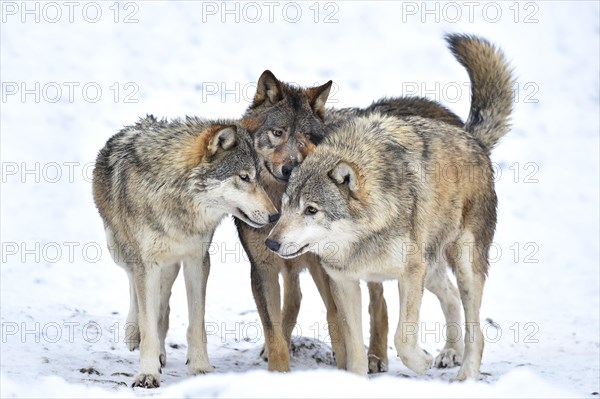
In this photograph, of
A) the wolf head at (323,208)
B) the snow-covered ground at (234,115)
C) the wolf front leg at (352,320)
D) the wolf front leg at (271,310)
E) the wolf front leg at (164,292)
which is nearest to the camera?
the wolf head at (323,208)

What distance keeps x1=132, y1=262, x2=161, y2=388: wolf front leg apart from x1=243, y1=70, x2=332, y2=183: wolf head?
3.80 ft

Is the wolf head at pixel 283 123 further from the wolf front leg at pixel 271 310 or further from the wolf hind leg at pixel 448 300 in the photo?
the wolf hind leg at pixel 448 300

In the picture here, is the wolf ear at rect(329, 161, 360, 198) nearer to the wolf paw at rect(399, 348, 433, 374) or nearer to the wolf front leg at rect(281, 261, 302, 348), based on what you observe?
the wolf paw at rect(399, 348, 433, 374)

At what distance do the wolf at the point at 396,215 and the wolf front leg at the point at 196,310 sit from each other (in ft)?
2.67

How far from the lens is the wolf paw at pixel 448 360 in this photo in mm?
8836

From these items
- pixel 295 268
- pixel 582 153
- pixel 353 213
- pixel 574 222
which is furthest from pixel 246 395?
pixel 582 153

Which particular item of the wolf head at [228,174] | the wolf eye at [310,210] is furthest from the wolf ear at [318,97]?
the wolf eye at [310,210]

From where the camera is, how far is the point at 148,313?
7.70 meters

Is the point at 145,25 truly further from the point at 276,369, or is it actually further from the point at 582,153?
the point at 276,369

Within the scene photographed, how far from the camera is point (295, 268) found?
27.1 feet

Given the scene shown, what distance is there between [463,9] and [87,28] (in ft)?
19.5

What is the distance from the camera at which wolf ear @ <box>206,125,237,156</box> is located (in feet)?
24.6

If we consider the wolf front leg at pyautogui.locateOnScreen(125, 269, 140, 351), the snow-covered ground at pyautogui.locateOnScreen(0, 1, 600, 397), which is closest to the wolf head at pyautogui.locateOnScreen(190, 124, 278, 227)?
the snow-covered ground at pyautogui.locateOnScreen(0, 1, 600, 397)

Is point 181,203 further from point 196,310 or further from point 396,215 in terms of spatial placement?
point 396,215
